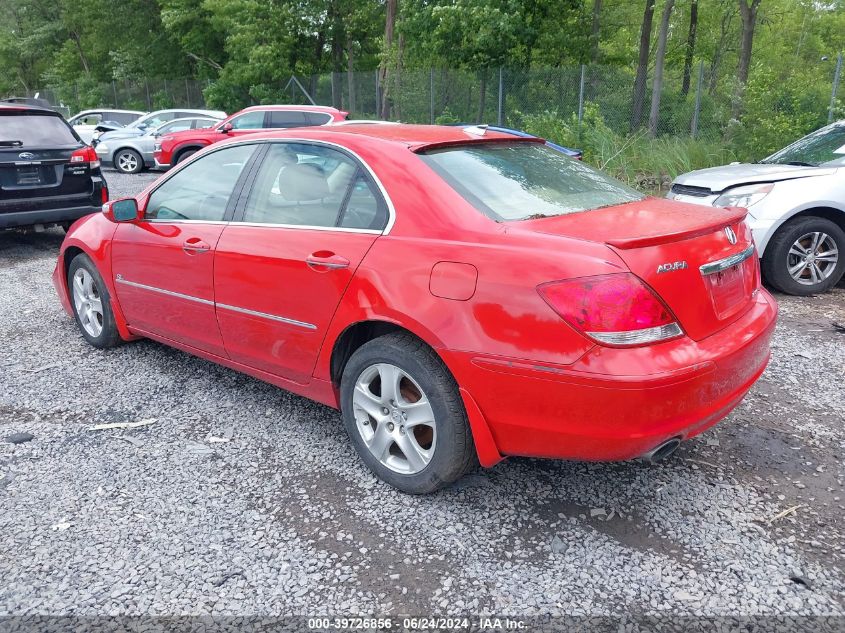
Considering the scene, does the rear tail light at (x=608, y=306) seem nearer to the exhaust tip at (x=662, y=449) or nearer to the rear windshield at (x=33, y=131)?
the exhaust tip at (x=662, y=449)

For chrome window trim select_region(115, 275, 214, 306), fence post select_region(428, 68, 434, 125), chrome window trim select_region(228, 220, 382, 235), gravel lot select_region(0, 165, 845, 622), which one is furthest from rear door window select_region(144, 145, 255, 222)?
fence post select_region(428, 68, 434, 125)

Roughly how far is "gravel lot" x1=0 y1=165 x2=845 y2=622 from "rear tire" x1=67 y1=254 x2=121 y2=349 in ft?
2.45

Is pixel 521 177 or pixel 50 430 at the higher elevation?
pixel 521 177

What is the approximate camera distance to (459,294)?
271 cm

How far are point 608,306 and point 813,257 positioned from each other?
15.7ft

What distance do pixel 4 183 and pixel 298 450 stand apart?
20.3 ft

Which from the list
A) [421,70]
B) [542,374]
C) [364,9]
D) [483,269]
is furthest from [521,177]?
[364,9]

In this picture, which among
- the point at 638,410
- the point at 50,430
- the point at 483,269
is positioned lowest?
the point at 50,430

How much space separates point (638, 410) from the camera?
2461mm

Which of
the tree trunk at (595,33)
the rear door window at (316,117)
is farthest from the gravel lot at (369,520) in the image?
the tree trunk at (595,33)

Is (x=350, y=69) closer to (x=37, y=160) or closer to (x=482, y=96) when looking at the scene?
(x=482, y=96)

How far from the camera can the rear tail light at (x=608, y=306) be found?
2457 millimetres

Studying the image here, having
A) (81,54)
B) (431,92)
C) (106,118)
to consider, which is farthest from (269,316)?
(81,54)

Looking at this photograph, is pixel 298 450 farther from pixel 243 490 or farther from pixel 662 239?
pixel 662 239
